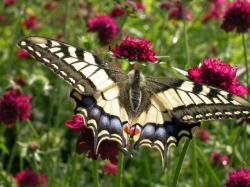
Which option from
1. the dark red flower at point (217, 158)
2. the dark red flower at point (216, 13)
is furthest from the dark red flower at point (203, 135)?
the dark red flower at point (216, 13)

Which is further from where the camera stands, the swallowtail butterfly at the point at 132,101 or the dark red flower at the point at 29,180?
the dark red flower at the point at 29,180

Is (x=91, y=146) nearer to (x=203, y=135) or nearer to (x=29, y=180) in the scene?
(x=29, y=180)

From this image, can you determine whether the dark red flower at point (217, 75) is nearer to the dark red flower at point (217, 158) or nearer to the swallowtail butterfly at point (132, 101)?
the swallowtail butterfly at point (132, 101)

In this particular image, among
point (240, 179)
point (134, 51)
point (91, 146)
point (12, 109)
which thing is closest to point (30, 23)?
point (12, 109)

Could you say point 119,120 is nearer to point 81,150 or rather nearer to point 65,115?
point 81,150

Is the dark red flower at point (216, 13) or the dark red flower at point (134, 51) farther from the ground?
the dark red flower at point (216, 13)

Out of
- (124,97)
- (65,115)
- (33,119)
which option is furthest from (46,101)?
(124,97)
